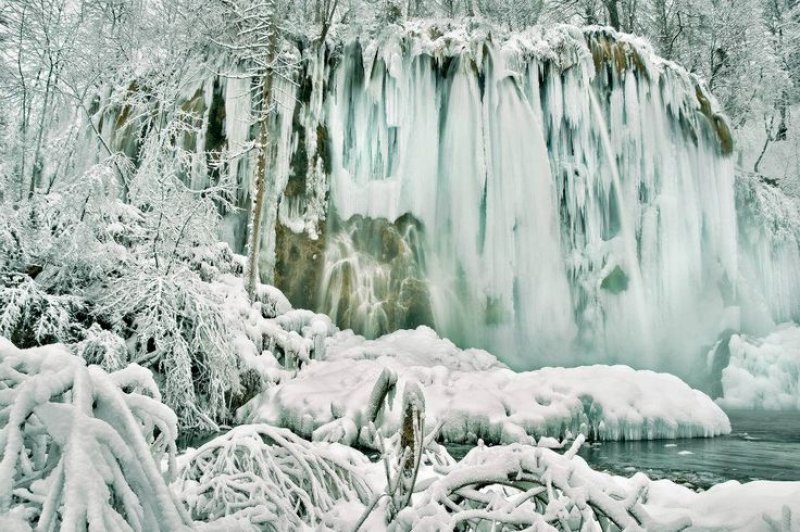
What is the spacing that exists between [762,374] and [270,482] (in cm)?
1609

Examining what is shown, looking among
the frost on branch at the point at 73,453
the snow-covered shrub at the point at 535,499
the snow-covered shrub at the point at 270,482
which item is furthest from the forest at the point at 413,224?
the frost on branch at the point at 73,453

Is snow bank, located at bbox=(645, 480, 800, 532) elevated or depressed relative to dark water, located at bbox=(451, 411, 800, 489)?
elevated

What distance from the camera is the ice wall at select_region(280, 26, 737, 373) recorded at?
13898mm

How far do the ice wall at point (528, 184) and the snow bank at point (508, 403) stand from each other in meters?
3.91

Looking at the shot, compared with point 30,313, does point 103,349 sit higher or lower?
lower

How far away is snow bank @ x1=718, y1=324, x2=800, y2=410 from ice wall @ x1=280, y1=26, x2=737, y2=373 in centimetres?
167

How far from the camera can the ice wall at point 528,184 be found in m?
13.9

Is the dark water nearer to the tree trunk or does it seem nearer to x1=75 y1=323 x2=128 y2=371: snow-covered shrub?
x1=75 y1=323 x2=128 y2=371: snow-covered shrub

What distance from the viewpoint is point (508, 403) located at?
350 inches

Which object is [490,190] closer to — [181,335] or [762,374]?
[181,335]

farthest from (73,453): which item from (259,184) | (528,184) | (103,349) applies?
(528,184)

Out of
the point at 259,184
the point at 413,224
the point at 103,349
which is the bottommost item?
the point at 103,349

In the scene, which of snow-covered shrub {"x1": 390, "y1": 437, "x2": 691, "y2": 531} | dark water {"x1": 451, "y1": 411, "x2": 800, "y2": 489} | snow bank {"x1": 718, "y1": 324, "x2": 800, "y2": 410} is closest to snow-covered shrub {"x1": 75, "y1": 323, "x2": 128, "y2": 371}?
dark water {"x1": 451, "y1": 411, "x2": 800, "y2": 489}

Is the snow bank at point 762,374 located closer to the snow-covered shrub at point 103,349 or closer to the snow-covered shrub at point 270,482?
the snow-covered shrub at point 103,349
